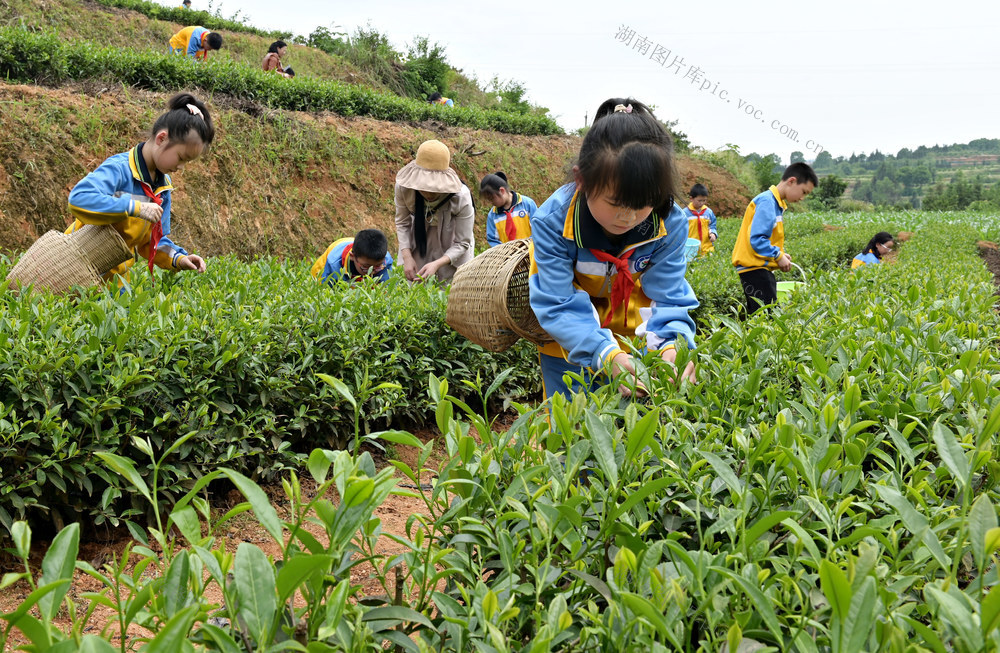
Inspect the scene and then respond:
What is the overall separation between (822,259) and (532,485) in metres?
10.9

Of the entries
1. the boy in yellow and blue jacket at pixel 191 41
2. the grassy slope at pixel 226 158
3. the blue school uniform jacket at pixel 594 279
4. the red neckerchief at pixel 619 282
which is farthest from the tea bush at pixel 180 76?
the red neckerchief at pixel 619 282

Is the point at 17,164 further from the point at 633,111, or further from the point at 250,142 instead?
the point at 633,111

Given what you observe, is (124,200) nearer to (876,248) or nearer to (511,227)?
(511,227)

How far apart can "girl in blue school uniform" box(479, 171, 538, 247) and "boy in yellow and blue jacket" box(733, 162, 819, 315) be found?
1.88 meters

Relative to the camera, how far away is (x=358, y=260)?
17.1 feet

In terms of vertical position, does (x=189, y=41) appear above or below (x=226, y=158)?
above

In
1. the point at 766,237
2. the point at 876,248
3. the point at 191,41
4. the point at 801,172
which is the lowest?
the point at 876,248

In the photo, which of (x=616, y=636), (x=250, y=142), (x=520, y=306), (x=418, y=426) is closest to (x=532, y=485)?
(x=616, y=636)

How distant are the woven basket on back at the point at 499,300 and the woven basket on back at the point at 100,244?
1747mm

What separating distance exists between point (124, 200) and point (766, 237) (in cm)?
484

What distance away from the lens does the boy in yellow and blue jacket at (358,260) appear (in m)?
5.09

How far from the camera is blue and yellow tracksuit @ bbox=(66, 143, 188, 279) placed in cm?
352

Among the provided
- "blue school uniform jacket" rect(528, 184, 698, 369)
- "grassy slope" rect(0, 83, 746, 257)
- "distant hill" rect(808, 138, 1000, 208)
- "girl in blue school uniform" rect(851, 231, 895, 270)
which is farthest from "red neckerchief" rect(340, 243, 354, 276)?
"distant hill" rect(808, 138, 1000, 208)

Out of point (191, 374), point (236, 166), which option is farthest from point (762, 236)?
point (236, 166)
